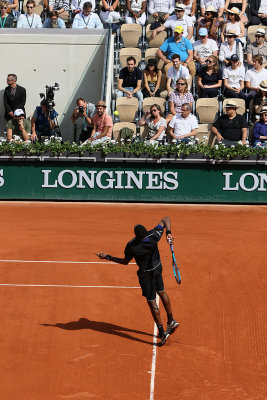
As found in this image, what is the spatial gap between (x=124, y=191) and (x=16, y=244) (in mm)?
4370

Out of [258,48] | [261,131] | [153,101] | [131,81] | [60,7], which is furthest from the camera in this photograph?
[60,7]

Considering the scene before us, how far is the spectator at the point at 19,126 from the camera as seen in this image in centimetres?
2189

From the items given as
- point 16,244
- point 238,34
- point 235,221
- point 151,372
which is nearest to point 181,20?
point 238,34

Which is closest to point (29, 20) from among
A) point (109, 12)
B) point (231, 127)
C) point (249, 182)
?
point (109, 12)

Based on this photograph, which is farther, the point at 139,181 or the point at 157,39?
the point at 157,39

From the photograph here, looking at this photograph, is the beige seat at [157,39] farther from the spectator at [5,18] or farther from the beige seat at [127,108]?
the spectator at [5,18]

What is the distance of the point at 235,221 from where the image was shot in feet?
63.4

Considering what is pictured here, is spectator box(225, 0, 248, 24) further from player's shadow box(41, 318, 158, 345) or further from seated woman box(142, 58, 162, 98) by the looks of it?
player's shadow box(41, 318, 158, 345)

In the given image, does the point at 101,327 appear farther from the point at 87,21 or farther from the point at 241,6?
the point at 241,6

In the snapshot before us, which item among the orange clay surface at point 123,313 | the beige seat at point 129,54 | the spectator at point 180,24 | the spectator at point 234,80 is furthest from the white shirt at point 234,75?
the orange clay surface at point 123,313

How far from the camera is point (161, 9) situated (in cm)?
2459

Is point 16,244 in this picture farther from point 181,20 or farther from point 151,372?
point 181,20

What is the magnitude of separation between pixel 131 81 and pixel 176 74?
121cm

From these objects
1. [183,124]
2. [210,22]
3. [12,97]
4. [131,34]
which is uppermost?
[210,22]
